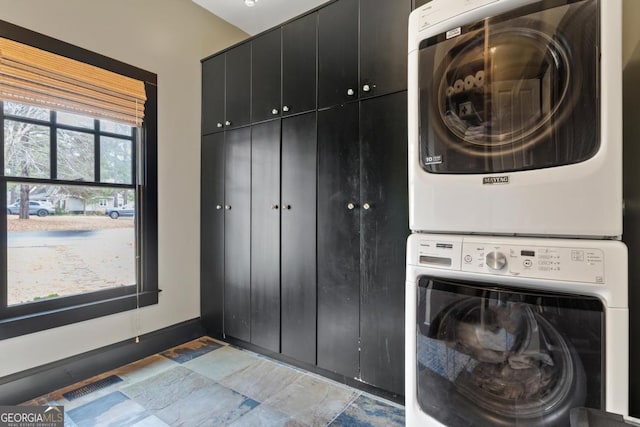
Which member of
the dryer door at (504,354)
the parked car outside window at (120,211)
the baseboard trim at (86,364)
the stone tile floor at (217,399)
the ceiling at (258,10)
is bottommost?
the stone tile floor at (217,399)

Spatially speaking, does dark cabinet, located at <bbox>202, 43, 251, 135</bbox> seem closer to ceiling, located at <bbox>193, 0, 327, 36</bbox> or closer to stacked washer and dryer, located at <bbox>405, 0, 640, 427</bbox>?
ceiling, located at <bbox>193, 0, 327, 36</bbox>

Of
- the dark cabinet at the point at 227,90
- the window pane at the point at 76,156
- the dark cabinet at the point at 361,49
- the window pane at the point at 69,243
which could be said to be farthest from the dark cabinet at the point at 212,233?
the dark cabinet at the point at 361,49

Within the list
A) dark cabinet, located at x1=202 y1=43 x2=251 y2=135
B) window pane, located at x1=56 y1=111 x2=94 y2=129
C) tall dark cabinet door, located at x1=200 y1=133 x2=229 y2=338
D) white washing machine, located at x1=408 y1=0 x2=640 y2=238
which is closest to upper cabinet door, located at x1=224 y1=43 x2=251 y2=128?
dark cabinet, located at x1=202 y1=43 x2=251 y2=135

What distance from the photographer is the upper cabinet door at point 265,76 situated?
2180 mm

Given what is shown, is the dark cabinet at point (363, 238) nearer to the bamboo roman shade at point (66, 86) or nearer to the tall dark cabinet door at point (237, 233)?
the tall dark cabinet door at point (237, 233)

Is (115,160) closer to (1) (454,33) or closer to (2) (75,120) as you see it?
(2) (75,120)

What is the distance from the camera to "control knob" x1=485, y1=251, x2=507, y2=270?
1.00 meters

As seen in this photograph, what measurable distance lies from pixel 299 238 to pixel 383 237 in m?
0.60

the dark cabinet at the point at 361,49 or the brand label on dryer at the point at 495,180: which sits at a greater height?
the dark cabinet at the point at 361,49

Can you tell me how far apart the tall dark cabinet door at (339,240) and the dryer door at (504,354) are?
685mm

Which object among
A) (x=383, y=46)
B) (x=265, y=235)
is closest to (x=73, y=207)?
(x=265, y=235)

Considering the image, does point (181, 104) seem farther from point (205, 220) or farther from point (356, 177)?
point (356, 177)

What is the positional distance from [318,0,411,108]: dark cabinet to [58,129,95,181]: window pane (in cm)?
159

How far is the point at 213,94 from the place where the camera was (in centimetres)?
262
